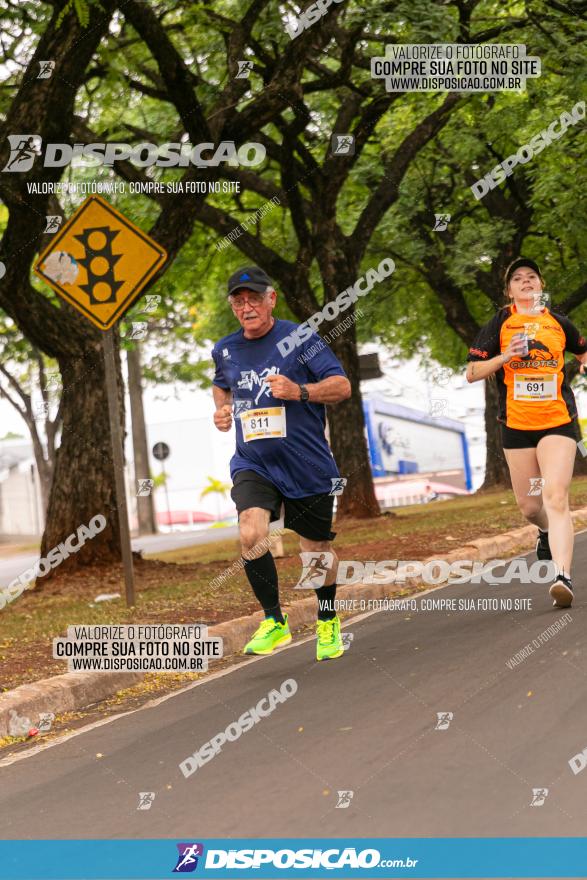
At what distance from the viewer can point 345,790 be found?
4641 millimetres

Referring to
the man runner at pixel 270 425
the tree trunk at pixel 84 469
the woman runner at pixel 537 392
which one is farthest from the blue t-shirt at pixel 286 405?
the tree trunk at pixel 84 469

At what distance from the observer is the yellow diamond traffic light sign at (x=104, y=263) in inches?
420

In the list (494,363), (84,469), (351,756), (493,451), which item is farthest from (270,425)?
(493,451)

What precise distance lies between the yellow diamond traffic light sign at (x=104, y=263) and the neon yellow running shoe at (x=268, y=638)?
3694 millimetres

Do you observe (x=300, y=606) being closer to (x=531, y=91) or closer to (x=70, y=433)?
(x=70, y=433)

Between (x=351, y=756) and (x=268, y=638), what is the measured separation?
2702 mm

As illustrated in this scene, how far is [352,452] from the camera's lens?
22.2 m

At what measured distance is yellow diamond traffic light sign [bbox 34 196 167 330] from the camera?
1066 centimetres

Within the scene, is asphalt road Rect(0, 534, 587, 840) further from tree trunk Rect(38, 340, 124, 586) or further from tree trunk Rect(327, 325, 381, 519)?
tree trunk Rect(327, 325, 381, 519)

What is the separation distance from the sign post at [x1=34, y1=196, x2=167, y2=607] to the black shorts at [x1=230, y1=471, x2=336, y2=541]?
3.44m

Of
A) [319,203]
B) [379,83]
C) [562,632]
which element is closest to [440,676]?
[562,632]

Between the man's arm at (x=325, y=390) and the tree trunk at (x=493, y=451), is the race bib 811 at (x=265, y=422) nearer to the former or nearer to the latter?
the man's arm at (x=325, y=390)

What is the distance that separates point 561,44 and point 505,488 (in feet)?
49.4

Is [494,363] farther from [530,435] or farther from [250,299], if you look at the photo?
[250,299]
